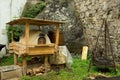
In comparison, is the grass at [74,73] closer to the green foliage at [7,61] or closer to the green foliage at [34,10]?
the green foliage at [7,61]

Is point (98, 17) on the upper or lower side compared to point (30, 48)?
upper

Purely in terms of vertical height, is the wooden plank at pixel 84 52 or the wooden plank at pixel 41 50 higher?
the wooden plank at pixel 41 50

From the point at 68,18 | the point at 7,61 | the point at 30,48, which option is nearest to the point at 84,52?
the point at 68,18

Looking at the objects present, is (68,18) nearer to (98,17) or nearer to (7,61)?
(98,17)

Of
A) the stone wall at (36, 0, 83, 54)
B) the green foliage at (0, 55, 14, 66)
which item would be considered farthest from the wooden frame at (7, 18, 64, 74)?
the stone wall at (36, 0, 83, 54)

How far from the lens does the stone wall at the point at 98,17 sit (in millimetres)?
8609

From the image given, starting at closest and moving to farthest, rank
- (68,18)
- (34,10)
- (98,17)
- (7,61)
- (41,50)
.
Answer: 1. (41,50)
2. (98,17)
3. (7,61)
4. (68,18)
5. (34,10)

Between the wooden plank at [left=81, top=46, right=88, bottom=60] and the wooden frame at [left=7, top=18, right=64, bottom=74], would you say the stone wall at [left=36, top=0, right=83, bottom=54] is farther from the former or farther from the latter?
the wooden frame at [left=7, top=18, right=64, bottom=74]

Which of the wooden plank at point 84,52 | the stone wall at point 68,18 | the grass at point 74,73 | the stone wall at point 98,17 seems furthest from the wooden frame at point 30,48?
the stone wall at point 68,18

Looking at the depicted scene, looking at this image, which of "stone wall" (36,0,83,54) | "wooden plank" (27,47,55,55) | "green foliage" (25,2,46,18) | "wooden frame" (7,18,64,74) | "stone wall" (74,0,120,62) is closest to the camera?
"wooden frame" (7,18,64,74)

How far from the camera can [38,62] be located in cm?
945

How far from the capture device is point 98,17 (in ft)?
31.6

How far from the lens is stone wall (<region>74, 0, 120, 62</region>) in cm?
861

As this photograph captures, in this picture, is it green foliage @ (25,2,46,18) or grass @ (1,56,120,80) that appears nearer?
grass @ (1,56,120,80)
